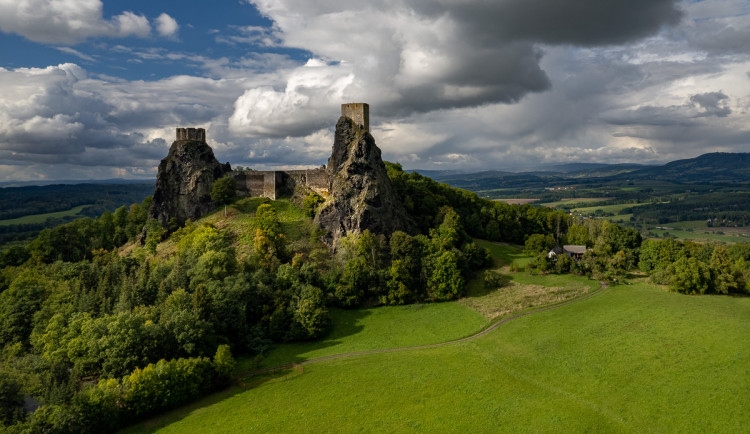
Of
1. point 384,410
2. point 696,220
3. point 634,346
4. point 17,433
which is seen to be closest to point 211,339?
point 17,433

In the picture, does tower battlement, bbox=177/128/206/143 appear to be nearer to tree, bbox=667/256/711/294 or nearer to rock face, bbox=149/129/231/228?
rock face, bbox=149/129/231/228

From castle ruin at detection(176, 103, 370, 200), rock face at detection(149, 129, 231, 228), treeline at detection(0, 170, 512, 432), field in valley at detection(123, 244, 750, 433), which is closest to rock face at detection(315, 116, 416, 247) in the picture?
treeline at detection(0, 170, 512, 432)

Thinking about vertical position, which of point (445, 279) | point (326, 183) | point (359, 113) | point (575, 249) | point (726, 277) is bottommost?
point (445, 279)

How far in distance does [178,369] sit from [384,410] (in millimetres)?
19595

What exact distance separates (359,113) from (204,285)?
124 feet

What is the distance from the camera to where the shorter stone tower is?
2808 inches

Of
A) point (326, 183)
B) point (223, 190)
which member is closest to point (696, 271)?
point (326, 183)

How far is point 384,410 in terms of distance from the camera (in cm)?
3572

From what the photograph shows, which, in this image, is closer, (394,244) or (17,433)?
(17,433)

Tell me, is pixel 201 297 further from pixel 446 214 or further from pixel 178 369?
pixel 446 214

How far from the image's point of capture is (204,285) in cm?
5091

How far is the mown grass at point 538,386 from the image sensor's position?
3347cm

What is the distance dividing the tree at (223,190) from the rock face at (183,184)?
1.53 m

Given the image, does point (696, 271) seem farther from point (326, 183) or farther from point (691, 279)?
point (326, 183)
